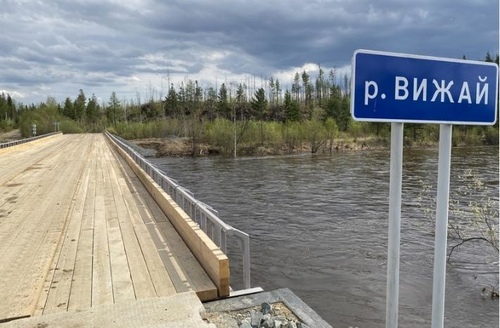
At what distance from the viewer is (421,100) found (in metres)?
1.77

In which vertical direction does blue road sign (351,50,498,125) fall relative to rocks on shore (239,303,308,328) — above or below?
above

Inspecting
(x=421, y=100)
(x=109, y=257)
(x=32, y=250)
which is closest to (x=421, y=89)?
(x=421, y=100)

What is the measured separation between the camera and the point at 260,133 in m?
48.8

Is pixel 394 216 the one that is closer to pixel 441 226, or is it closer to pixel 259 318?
pixel 441 226

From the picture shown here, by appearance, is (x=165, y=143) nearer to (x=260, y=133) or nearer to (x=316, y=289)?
(x=260, y=133)

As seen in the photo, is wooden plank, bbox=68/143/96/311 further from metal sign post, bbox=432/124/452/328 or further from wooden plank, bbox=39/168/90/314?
metal sign post, bbox=432/124/452/328

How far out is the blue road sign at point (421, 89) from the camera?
169 centimetres

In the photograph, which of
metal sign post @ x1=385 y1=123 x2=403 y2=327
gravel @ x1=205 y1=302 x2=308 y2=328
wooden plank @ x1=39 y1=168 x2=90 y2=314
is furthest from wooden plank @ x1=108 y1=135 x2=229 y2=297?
metal sign post @ x1=385 y1=123 x2=403 y2=327

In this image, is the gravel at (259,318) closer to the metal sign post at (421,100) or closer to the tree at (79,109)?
the metal sign post at (421,100)

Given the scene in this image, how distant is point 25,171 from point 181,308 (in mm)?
12173

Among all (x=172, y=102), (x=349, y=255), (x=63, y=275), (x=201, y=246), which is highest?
(x=172, y=102)

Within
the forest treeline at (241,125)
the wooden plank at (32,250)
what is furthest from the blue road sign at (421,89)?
the forest treeline at (241,125)

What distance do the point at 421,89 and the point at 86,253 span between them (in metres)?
4.46

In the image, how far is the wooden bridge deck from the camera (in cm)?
374
